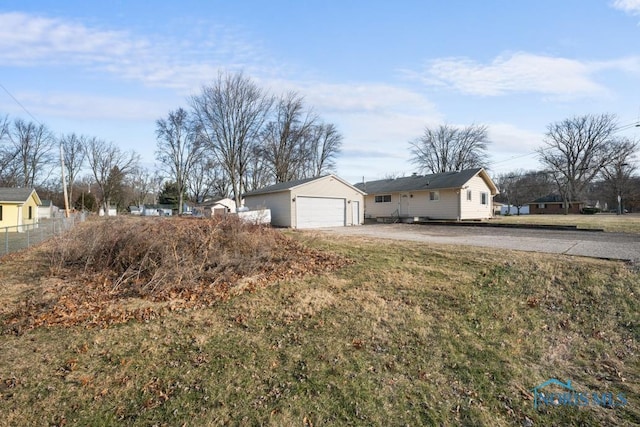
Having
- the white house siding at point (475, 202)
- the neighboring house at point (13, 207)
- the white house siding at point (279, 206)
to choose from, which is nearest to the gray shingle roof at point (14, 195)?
the neighboring house at point (13, 207)

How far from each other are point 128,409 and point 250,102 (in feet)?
91.3

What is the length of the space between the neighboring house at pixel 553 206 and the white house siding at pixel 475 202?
95.4ft

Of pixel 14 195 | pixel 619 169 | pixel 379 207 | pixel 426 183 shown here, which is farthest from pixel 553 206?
pixel 14 195

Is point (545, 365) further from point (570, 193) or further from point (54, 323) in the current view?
point (570, 193)

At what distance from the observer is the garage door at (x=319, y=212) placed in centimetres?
1886

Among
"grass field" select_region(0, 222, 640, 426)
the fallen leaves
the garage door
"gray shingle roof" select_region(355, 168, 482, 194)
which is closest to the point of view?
"grass field" select_region(0, 222, 640, 426)

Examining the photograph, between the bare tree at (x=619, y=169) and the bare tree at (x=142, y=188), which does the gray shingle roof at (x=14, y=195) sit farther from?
the bare tree at (x=619, y=169)

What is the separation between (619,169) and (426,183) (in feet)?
112

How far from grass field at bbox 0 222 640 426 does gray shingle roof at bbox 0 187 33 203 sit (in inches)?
800

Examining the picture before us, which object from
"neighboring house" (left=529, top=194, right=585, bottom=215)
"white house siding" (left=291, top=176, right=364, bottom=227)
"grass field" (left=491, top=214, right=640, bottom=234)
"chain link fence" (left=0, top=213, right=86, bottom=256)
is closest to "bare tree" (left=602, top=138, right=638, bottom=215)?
"neighboring house" (left=529, top=194, right=585, bottom=215)

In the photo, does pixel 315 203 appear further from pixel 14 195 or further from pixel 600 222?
pixel 14 195

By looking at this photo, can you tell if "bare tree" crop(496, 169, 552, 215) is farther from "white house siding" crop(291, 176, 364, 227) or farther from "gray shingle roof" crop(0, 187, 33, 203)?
"gray shingle roof" crop(0, 187, 33, 203)

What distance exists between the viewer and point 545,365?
375 cm

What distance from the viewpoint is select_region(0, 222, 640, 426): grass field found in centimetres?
281
